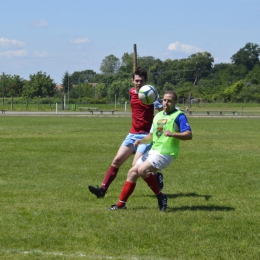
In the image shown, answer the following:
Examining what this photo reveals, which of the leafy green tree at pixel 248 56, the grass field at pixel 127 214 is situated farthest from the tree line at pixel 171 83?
the grass field at pixel 127 214

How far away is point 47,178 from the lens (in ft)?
42.8

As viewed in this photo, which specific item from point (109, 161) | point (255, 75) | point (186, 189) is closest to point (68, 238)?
point (186, 189)

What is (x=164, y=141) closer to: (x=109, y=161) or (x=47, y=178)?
(x=47, y=178)

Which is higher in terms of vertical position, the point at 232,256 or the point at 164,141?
the point at 164,141

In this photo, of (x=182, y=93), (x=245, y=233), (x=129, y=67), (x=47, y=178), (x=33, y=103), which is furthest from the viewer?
(x=129, y=67)

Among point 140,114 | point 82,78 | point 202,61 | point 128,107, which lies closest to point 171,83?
point 82,78

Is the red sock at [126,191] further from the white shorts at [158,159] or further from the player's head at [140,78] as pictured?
the player's head at [140,78]

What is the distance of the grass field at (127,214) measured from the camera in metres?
6.89

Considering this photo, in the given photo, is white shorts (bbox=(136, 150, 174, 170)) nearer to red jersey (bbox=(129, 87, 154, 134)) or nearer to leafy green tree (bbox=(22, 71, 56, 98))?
red jersey (bbox=(129, 87, 154, 134))

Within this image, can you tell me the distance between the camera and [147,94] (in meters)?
9.29

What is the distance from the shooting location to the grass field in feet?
22.6

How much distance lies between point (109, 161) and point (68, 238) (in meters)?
9.49

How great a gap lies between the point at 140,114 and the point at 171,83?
329ft

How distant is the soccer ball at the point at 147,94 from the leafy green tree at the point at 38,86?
8137 centimetres
